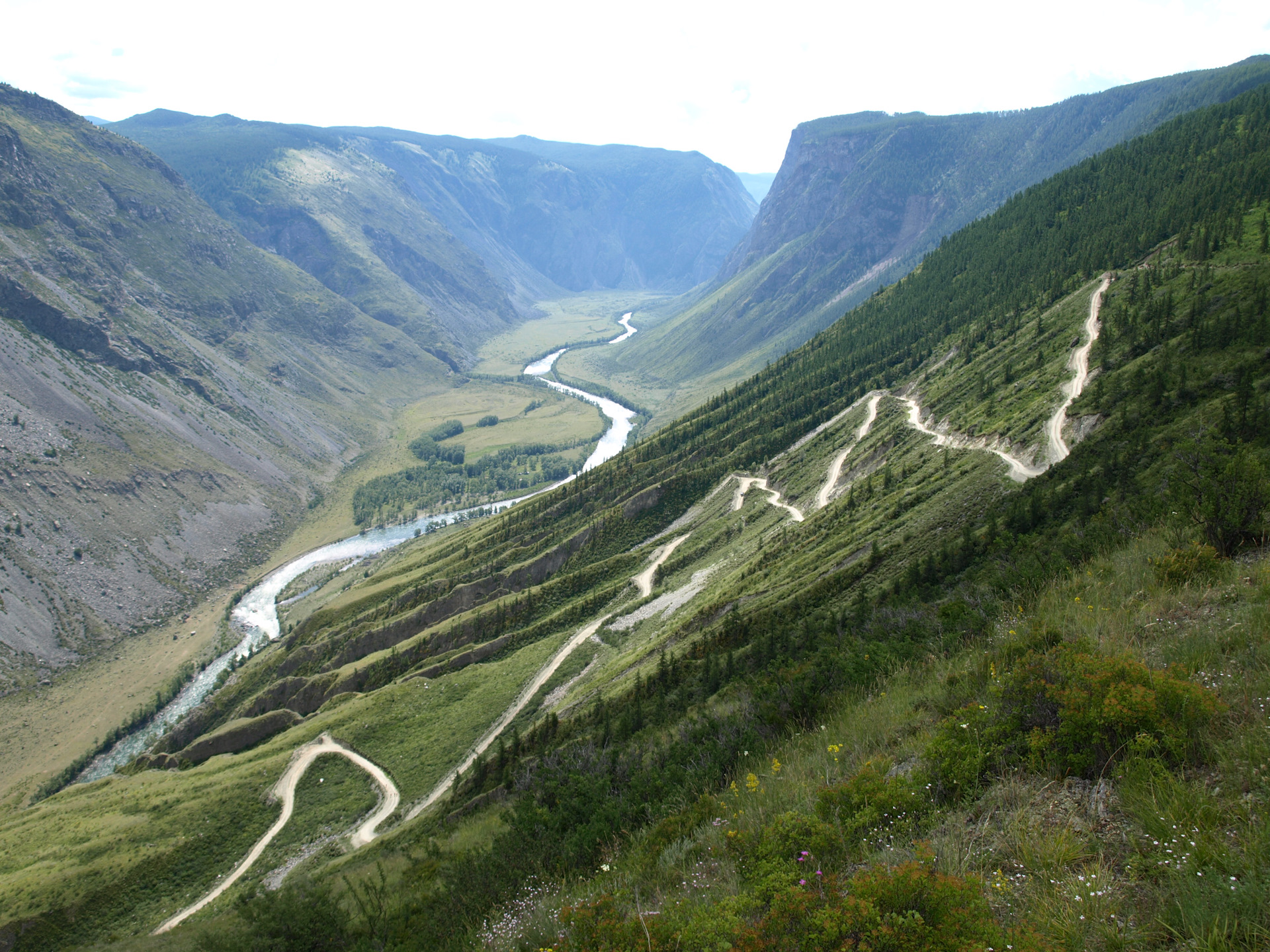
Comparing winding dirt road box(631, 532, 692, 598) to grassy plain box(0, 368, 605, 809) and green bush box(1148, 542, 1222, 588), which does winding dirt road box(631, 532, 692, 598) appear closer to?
green bush box(1148, 542, 1222, 588)

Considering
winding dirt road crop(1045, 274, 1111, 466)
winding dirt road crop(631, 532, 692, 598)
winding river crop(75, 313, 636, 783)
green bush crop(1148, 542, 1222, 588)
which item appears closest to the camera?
green bush crop(1148, 542, 1222, 588)

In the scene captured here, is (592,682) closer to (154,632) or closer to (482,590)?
(482,590)

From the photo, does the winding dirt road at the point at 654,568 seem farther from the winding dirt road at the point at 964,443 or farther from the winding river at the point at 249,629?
the winding river at the point at 249,629

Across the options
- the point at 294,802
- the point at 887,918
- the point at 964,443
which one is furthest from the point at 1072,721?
the point at 294,802

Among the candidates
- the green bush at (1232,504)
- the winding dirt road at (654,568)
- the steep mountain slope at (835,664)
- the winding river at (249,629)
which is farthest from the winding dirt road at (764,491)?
the winding river at (249,629)

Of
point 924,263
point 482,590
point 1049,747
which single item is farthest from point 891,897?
point 924,263

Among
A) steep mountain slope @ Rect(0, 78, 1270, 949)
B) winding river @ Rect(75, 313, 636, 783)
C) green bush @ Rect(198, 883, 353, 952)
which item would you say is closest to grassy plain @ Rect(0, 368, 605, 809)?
winding river @ Rect(75, 313, 636, 783)
